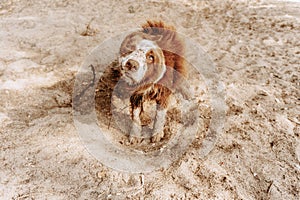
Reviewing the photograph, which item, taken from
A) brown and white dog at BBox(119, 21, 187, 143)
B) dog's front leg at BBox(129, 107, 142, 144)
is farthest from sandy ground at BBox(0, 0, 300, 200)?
brown and white dog at BBox(119, 21, 187, 143)

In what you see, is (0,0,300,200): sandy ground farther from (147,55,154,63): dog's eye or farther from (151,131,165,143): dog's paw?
(147,55,154,63): dog's eye

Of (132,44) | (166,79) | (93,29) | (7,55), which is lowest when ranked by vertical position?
(7,55)

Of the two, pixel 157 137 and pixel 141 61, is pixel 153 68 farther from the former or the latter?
pixel 157 137

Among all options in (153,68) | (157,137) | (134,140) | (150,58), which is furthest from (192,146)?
(150,58)

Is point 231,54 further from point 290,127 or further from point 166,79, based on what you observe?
point 166,79

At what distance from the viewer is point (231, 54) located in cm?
432

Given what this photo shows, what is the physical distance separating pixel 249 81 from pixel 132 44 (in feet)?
6.62

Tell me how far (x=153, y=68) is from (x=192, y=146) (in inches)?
40.1

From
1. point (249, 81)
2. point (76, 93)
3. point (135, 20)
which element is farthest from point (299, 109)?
point (135, 20)

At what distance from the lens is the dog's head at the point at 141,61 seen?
243 cm

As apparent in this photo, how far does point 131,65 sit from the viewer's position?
2.41m

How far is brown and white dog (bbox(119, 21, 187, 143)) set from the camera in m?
2.49

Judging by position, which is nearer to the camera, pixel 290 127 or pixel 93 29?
pixel 290 127

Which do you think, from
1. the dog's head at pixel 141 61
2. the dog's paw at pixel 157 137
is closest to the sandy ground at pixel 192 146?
the dog's paw at pixel 157 137
